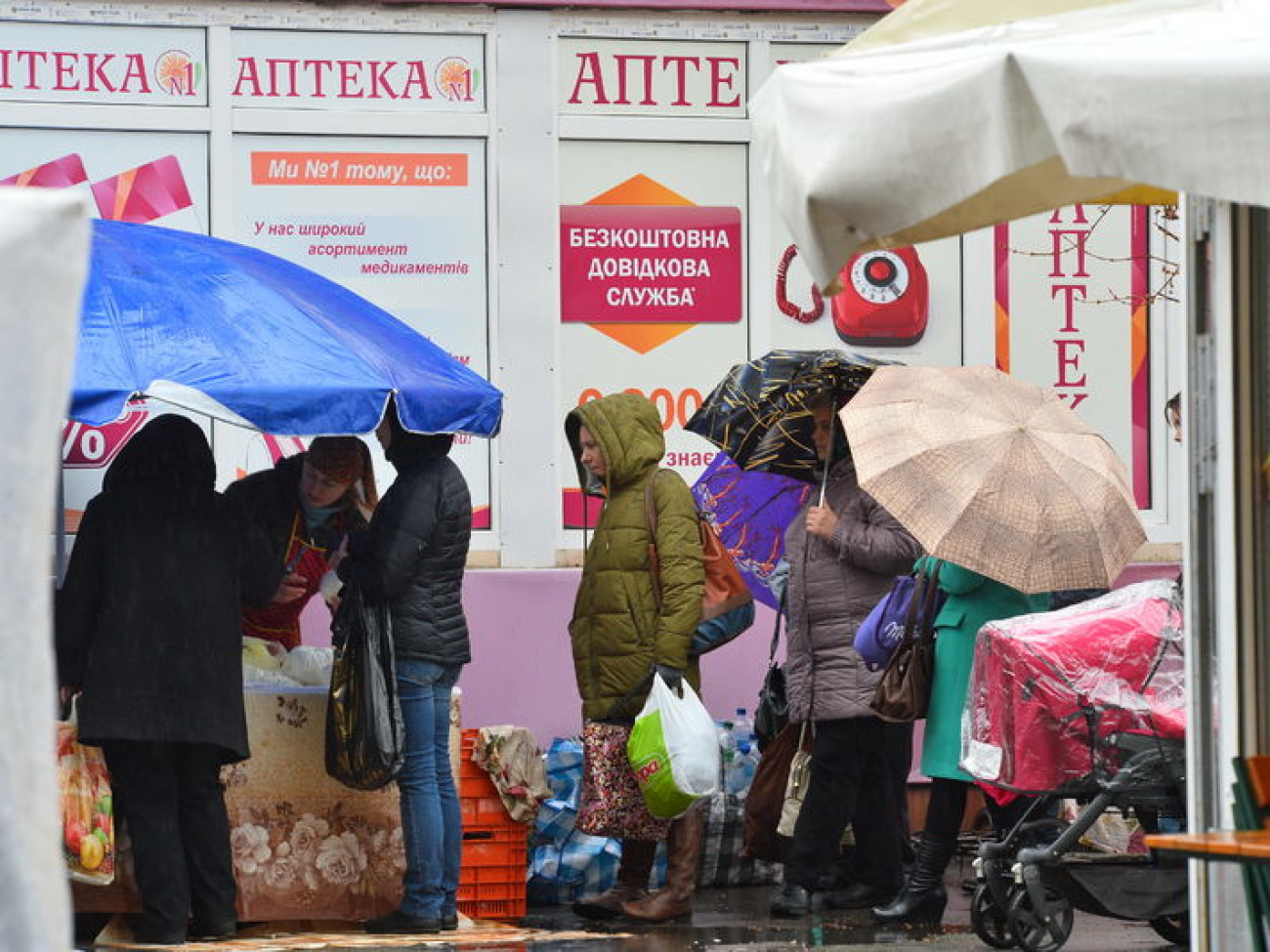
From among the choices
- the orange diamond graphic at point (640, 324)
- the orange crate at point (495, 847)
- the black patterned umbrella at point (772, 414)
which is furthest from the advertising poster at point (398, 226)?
the orange crate at point (495, 847)

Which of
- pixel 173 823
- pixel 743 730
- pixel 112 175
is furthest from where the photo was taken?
pixel 112 175

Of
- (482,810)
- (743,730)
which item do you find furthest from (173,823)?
(743,730)

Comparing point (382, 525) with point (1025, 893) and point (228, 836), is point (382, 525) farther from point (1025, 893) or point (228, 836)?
point (1025, 893)

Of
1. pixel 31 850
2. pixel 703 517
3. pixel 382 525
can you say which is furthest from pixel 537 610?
pixel 31 850

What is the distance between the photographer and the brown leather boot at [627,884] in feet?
31.3

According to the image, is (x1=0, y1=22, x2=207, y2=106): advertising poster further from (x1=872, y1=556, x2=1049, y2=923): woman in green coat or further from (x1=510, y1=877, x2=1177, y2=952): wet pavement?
(x1=872, y1=556, x2=1049, y2=923): woman in green coat

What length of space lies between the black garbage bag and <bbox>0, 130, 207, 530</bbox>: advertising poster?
10.2 ft

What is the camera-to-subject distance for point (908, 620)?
8.77m

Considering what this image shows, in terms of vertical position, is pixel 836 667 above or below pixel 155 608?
below

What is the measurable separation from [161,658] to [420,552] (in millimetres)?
1061

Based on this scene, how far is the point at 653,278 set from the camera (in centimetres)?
1220

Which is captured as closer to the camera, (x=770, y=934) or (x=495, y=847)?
(x=770, y=934)

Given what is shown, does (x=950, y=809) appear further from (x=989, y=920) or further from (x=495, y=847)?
(x=495, y=847)

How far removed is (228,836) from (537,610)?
3345 millimetres
